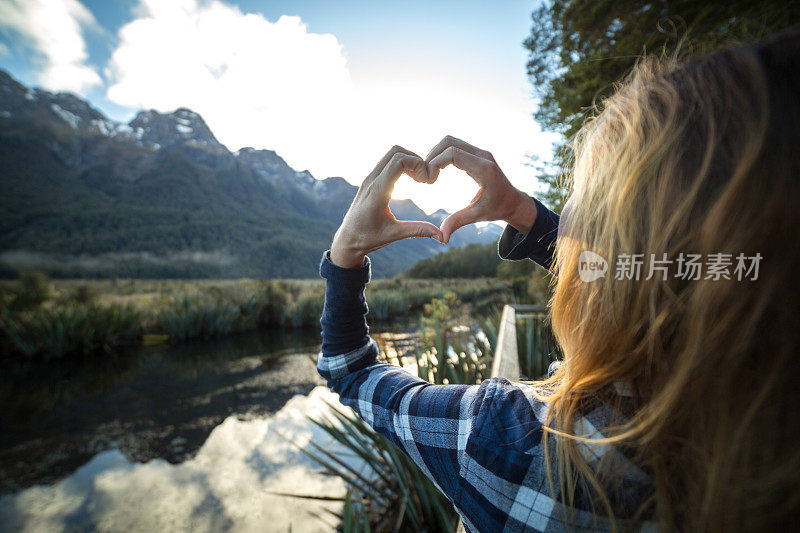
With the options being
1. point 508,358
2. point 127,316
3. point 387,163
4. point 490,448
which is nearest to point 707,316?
point 490,448

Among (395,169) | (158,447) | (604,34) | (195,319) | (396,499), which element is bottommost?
(158,447)

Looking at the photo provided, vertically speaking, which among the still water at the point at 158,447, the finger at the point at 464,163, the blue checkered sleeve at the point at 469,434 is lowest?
the still water at the point at 158,447

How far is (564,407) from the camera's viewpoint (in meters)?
0.44

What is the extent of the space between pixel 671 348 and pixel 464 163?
528 millimetres

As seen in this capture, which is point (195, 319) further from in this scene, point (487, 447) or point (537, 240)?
point (487, 447)

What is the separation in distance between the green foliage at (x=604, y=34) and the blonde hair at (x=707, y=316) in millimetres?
2565

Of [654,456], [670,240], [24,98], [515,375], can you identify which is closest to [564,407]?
[654,456]

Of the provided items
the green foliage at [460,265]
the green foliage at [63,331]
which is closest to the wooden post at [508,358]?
the green foliage at [63,331]

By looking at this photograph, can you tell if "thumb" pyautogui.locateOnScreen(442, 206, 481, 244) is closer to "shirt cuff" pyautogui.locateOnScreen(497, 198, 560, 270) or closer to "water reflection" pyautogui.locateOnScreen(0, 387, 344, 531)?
"shirt cuff" pyautogui.locateOnScreen(497, 198, 560, 270)

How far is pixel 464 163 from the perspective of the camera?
2.50 feet

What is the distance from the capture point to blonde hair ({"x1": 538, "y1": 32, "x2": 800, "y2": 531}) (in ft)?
1.19

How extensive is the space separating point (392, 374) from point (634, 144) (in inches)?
23.1

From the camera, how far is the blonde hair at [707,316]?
0.36 meters

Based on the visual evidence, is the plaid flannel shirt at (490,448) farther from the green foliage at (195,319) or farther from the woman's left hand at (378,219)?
the green foliage at (195,319)
